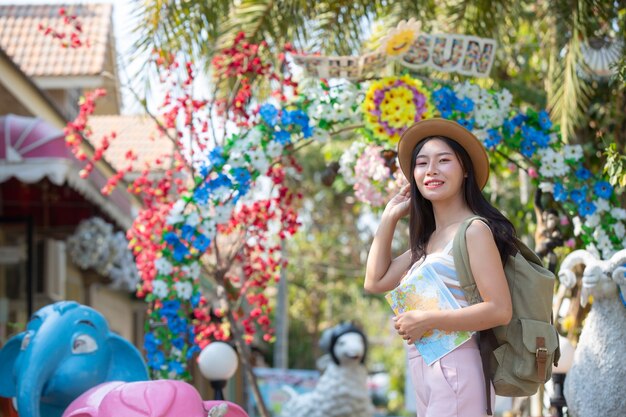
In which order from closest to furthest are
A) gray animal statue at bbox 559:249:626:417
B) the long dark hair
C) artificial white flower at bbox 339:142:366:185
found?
the long dark hair, gray animal statue at bbox 559:249:626:417, artificial white flower at bbox 339:142:366:185

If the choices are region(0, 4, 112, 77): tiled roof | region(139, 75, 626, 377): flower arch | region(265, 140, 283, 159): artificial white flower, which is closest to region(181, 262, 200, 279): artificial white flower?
region(139, 75, 626, 377): flower arch

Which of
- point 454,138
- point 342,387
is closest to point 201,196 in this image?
point 454,138

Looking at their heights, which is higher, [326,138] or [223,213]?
[326,138]

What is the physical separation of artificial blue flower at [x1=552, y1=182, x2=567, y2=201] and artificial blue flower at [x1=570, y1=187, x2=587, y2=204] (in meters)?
0.05

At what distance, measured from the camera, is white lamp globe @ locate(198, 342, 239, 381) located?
23.5 feet

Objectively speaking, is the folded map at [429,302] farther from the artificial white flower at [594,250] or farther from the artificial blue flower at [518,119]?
the artificial blue flower at [518,119]

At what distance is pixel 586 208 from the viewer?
7383 mm

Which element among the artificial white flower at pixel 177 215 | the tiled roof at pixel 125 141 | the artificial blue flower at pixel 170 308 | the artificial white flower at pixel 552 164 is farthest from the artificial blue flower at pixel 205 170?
the tiled roof at pixel 125 141

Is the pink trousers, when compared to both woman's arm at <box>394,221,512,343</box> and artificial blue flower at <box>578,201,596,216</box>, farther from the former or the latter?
artificial blue flower at <box>578,201,596,216</box>

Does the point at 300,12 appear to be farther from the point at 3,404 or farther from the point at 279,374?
the point at 279,374

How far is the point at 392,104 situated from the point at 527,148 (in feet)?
3.25

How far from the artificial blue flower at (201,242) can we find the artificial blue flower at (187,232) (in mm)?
45

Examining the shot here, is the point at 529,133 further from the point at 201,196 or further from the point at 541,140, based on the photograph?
the point at 201,196

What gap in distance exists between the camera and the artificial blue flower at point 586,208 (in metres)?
7.35
